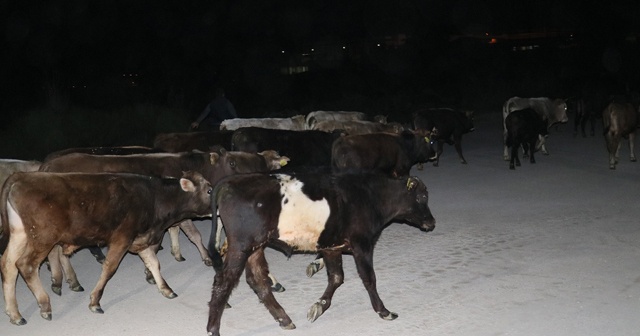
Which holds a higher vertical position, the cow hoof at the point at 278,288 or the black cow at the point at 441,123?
the black cow at the point at 441,123

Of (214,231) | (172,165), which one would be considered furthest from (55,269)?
(214,231)

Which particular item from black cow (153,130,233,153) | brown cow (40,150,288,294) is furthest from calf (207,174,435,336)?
black cow (153,130,233,153)

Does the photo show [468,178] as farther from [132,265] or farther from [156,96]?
[156,96]

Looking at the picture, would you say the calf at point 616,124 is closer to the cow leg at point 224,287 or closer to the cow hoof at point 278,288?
the cow hoof at point 278,288

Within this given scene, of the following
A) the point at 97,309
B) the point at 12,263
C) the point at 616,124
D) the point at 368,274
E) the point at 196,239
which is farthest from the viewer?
the point at 616,124

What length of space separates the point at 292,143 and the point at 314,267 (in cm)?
472

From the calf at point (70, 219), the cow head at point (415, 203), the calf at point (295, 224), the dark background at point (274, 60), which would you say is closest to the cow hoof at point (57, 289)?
the calf at point (70, 219)

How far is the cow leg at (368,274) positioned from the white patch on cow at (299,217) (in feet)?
1.35

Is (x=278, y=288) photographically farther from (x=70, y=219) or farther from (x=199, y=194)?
(x=70, y=219)

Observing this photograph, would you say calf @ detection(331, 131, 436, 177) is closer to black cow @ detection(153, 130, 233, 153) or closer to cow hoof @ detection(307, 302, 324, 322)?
black cow @ detection(153, 130, 233, 153)

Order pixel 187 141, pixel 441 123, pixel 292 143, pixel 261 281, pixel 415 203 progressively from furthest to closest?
pixel 441 123, pixel 292 143, pixel 187 141, pixel 415 203, pixel 261 281

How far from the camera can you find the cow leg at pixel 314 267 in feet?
27.3

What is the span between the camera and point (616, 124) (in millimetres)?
15562

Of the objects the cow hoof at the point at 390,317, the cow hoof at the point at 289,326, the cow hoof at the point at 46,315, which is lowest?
the cow hoof at the point at 390,317
